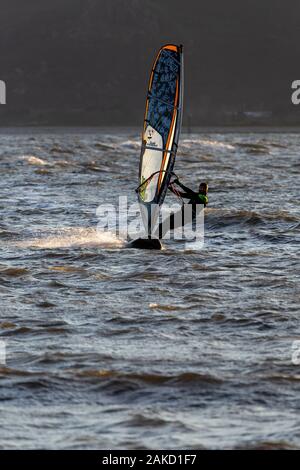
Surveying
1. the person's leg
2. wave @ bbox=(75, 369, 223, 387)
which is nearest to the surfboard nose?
the person's leg

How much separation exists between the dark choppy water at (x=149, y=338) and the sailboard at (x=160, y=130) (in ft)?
4.28

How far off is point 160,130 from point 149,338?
1092 centimetres

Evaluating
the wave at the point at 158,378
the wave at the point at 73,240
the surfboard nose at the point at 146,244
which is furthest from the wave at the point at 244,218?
the wave at the point at 158,378

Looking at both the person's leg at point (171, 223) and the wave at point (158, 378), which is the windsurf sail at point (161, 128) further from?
the wave at point (158, 378)

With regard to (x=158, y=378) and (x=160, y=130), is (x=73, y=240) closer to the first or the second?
(x=160, y=130)

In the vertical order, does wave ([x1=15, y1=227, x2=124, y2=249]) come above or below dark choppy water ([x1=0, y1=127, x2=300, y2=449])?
below

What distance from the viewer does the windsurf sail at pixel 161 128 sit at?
84.7 ft

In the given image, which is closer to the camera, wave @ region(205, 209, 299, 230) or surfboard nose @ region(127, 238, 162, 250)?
surfboard nose @ region(127, 238, 162, 250)

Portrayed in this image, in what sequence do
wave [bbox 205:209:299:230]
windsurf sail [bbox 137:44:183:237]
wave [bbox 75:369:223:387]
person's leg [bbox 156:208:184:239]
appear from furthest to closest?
wave [bbox 205:209:299:230]
person's leg [bbox 156:208:184:239]
windsurf sail [bbox 137:44:183:237]
wave [bbox 75:369:223:387]

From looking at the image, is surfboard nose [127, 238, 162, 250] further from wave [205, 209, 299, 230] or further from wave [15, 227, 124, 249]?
wave [205, 209, 299, 230]

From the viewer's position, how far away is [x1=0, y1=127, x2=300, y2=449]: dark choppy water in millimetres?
12586

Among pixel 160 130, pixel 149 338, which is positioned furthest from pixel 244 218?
pixel 149 338
